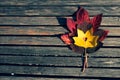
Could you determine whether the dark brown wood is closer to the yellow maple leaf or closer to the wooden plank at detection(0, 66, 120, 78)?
the yellow maple leaf

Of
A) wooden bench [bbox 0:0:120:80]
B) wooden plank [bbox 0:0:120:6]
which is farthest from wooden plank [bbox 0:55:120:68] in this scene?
wooden plank [bbox 0:0:120:6]

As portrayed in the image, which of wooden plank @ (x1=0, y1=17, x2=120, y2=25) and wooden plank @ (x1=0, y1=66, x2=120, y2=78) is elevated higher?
wooden plank @ (x1=0, y1=17, x2=120, y2=25)

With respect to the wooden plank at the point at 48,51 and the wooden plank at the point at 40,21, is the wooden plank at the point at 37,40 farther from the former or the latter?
the wooden plank at the point at 40,21

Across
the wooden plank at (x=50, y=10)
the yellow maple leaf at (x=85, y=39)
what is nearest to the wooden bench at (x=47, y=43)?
the wooden plank at (x=50, y=10)

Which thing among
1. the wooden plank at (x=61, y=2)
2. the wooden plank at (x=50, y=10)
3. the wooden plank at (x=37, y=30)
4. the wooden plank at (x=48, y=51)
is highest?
the wooden plank at (x=61, y=2)

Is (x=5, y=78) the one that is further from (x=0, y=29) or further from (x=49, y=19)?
(x=49, y=19)

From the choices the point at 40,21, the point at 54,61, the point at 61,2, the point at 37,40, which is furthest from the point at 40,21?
the point at 54,61
